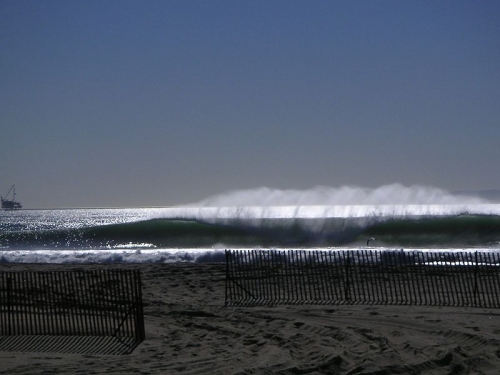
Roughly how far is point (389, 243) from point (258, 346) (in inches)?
1460

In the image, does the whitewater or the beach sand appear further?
the whitewater

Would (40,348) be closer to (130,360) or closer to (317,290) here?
(130,360)

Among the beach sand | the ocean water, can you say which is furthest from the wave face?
the beach sand

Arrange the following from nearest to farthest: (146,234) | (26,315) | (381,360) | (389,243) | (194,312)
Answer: (381,360), (26,315), (194,312), (389,243), (146,234)

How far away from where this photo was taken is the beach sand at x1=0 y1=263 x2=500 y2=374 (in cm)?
1062

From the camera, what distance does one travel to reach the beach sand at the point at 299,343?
10.6 m

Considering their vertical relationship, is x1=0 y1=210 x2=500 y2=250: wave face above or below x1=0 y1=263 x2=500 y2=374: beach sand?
above

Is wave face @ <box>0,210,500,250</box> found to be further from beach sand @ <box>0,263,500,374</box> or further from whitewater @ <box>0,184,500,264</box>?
beach sand @ <box>0,263,500,374</box>

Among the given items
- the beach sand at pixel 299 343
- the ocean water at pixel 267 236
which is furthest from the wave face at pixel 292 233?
the beach sand at pixel 299 343

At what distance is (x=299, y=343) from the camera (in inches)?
497

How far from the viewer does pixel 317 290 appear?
66.6ft

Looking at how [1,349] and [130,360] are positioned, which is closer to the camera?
[130,360]

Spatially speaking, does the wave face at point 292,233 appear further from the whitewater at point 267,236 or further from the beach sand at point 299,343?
the beach sand at point 299,343

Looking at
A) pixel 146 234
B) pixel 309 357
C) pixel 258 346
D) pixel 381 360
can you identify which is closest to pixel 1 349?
pixel 258 346
